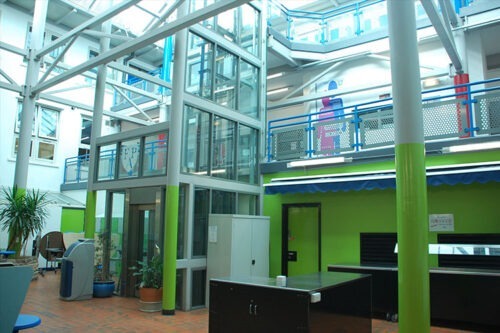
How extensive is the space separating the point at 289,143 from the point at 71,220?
29.9ft

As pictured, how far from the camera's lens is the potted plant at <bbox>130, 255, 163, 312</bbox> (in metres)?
7.11

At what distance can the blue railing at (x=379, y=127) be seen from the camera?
22.8ft

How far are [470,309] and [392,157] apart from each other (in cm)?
290

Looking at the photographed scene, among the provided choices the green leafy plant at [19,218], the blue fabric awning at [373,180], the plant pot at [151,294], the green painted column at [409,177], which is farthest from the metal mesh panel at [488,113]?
the green leafy plant at [19,218]

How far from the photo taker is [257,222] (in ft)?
27.1

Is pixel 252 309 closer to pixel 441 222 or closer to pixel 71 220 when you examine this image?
pixel 441 222

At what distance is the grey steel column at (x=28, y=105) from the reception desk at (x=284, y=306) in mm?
7831

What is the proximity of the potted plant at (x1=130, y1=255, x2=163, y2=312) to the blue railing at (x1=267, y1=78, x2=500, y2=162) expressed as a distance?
142 inches

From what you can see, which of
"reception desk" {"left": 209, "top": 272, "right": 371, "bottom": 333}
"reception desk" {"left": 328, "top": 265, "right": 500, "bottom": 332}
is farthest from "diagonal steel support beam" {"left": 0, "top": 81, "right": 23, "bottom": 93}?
"reception desk" {"left": 328, "top": 265, "right": 500, "bottom": 332}

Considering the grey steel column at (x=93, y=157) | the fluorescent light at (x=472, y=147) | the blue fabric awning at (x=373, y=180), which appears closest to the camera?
the blue fabric awning at (x=373, y=180)

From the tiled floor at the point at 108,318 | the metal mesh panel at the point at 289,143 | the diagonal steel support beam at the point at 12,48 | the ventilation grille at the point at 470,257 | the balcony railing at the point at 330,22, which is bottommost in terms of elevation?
the tiled floor at the point at 108,318

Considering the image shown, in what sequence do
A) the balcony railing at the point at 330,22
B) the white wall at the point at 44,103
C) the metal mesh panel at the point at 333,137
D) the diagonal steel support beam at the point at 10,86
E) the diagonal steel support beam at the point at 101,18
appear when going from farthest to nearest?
1. the white wall at the point at 44,103
2. the balcony railing at the point at 330,22
3. the diagonal steel support beam at the point at 10,86
4. the metal mesh panel at the point at 333,137
5. the diagonal steel support beam at the point at 101,18

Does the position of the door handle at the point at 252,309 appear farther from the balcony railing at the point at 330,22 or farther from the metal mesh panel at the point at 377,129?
the balcony railing at the point at 330,22

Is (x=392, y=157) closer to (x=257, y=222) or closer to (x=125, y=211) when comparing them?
(x=257, y=222)
